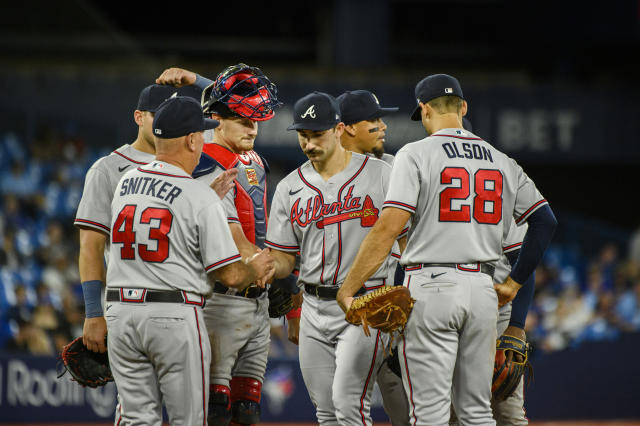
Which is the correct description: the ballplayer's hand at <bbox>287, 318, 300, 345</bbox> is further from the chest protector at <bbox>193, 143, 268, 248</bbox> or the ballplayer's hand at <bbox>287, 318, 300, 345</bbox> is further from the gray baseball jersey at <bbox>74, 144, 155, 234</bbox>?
the gray baseball jersey at <bbox>74, 144, 155, 234</bbox>

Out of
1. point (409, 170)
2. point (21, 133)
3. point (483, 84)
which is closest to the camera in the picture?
point (409, 170)

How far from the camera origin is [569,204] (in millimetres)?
19203

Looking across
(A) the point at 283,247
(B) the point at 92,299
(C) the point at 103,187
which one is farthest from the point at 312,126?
(B) the point at 92,299

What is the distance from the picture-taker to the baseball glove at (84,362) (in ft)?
13.9

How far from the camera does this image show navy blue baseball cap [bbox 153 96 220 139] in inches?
153

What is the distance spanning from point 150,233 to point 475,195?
1.49 meters

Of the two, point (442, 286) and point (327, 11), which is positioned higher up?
point (327, 11)

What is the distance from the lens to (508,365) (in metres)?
4.39

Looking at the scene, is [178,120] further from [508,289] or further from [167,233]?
[508,289]

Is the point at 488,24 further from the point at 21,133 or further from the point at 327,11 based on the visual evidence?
the point at 21,133

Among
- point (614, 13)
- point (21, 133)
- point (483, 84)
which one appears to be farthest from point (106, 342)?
point (614, 13)

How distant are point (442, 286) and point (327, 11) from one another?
52.5 ft

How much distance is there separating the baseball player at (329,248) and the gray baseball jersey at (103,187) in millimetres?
795

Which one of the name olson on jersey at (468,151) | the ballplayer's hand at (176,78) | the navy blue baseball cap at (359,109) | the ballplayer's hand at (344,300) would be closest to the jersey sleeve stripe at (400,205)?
the name olson on jersey at (468,151)
